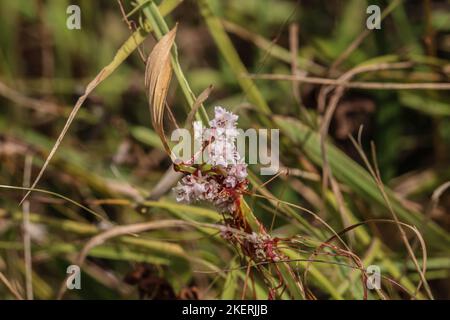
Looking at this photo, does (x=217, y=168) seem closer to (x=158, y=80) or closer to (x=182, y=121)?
(x=158, y=80)

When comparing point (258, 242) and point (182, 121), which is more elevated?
point (182, 121)

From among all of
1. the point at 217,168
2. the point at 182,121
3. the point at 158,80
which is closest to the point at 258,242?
the point at 217,168

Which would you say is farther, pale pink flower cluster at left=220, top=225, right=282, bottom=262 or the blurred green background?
the blurred green background

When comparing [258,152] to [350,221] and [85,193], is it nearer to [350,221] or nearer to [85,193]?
[350,221]

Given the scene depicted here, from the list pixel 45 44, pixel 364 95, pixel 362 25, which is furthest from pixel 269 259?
pixel 45 44

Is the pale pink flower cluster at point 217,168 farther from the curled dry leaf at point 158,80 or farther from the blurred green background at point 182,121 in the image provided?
the blurred green background at point 182,121

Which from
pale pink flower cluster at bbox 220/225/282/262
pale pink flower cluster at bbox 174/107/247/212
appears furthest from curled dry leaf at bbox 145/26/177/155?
pale pink flower cluster at bbox 220/225/282/262

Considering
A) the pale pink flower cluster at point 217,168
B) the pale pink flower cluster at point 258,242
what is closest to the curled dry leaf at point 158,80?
the pale pink flower cluster at point 217,168

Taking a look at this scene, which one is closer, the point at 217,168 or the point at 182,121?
the point at 217,168

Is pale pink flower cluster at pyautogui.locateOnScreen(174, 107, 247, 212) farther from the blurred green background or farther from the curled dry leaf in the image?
the blurred green background

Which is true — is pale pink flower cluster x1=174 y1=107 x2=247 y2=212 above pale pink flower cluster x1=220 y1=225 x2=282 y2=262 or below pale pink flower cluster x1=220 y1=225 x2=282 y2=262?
above
